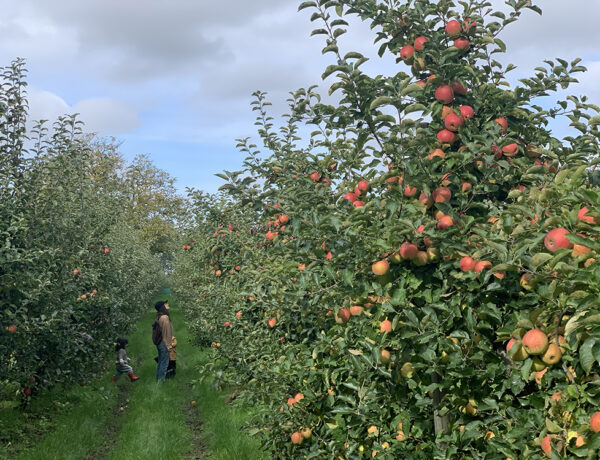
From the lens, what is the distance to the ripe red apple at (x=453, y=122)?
3.23 meters

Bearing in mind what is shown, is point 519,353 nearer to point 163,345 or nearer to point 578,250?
point 578,250

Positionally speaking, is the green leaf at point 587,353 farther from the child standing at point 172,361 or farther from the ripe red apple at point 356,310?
the child standing at point 172,361

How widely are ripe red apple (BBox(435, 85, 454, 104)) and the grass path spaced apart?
3.81 m

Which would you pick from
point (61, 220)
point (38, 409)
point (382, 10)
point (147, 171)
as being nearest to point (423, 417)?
point (382, 10)

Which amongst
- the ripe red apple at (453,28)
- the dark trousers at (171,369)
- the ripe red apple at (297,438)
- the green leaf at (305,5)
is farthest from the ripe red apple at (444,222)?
the dark trousers at (171,369)

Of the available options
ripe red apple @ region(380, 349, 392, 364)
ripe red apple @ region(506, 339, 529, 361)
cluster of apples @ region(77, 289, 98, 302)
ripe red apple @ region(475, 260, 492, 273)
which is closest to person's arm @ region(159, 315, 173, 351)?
cluster of apples @ region(77, 289, 98, 302)

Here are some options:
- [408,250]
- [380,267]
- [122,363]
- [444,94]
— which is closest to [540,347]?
[408,250]

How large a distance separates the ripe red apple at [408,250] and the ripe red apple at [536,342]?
0.81m

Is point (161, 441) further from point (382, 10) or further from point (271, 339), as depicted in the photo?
point (382, 10)

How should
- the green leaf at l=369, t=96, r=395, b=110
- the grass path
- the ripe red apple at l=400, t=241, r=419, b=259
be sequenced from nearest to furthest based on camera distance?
the ripe red apple at l=400, t=241, r=419, b=259 → the green leaf at l=369, t=96, r=395, b=110 → the grass path

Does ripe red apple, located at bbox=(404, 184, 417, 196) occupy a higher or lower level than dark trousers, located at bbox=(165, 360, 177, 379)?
higher

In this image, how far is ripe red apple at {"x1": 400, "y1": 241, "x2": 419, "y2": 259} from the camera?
2.79m

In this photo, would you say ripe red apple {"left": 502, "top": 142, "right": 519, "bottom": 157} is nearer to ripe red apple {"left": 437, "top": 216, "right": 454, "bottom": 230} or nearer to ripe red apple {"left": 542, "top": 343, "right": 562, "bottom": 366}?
ripe red apple {"left": 437, "top": 216, "right": 454, "bottom": 230}

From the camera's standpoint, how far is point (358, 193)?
3621 millimetres
